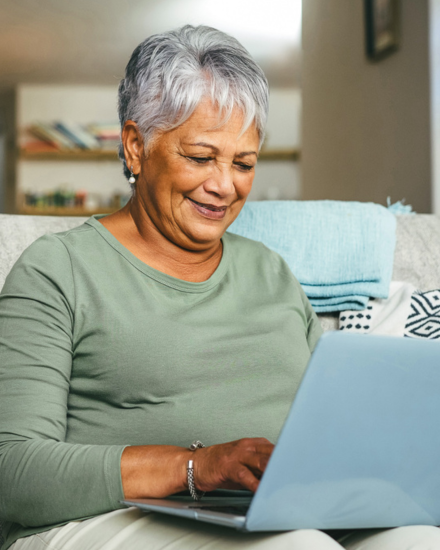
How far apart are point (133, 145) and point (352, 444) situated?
66 centimetres

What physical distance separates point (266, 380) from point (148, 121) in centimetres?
45

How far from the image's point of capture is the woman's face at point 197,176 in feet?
3.26

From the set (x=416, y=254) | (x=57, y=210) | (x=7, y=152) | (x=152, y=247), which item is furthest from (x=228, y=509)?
(x=7, y=152)

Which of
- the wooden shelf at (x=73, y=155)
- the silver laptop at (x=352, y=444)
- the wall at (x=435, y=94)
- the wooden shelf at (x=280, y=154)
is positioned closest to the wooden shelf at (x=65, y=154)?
the wooden shelf at (x=73, y=155)

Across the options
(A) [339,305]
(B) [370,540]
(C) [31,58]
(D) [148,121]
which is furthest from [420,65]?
(C) [31,58]

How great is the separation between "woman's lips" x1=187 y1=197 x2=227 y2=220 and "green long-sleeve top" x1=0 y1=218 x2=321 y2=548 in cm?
9

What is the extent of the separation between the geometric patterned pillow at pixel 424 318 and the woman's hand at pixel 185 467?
2.36 ft

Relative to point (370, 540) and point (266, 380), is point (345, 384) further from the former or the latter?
point (266, 380)

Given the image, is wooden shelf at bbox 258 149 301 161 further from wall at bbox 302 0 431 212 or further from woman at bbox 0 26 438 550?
woman at bbox 0 26 438 550

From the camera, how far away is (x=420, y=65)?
2.32 m

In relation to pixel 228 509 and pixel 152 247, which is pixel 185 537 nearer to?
pixel 228 509

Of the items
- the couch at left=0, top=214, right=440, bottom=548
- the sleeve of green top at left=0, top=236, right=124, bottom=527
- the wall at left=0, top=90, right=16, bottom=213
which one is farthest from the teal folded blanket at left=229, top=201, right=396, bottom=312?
the wall at left=0, top=90, right=16, bottom=213

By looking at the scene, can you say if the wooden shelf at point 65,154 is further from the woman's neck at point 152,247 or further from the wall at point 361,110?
the woman's neck at point 152,247

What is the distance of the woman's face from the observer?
39.1 inches
